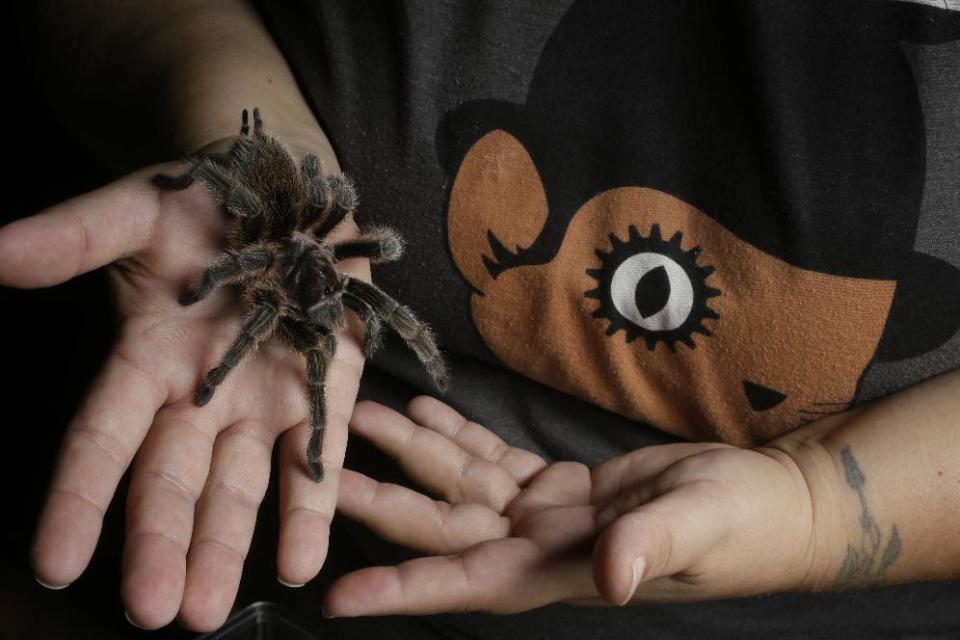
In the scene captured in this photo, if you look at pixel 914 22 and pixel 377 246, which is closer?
pixel 914 22

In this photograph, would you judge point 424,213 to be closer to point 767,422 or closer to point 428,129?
point 428,129

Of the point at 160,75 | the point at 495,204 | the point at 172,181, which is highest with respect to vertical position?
the point at 160,75

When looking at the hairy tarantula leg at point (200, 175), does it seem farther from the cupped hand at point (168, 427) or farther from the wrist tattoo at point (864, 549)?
the wrist tattoo at point (864, 549)

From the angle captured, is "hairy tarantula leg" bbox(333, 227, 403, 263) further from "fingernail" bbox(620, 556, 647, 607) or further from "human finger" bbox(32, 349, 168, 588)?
"fingernail" bbox(620, 556, 647, 607)

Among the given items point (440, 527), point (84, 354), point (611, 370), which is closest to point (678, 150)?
point (611, 370)

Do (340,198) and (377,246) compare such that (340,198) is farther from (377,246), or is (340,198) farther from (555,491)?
(555,491)

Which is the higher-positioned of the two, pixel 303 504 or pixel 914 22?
pixel 914 22

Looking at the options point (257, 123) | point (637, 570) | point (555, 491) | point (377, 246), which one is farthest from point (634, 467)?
point (257, 123)

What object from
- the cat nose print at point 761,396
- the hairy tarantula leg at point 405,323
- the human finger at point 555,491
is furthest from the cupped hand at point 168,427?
the cat nose print at point 761,396
